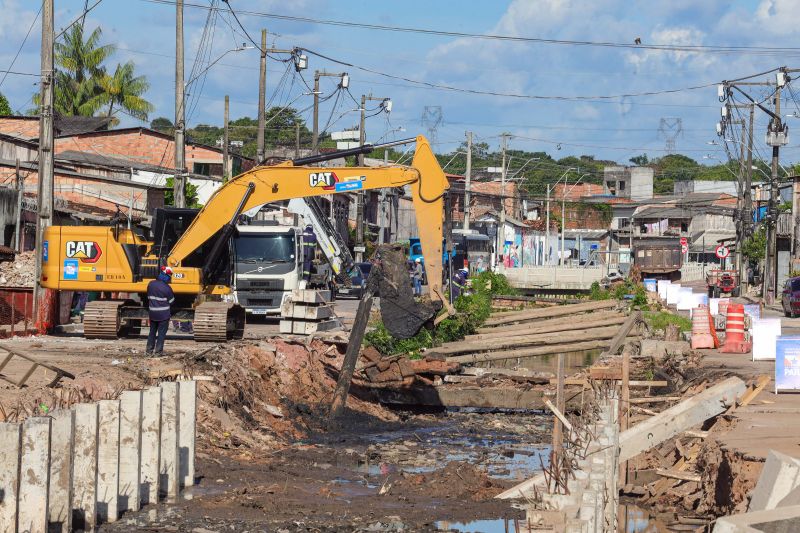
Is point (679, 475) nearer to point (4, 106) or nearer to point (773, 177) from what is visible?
point (773, 177)

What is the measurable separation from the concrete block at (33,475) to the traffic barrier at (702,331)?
794 inches

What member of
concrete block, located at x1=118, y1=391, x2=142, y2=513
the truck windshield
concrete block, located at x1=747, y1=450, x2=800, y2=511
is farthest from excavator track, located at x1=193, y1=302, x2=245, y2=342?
concrete block, located at x1=747, y1=450, x2=800, y2=511

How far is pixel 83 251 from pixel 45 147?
2450mm

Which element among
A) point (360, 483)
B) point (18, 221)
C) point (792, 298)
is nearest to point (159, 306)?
point (360, 483)

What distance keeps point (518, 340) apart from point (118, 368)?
10.8 metres

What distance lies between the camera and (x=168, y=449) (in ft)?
44.2

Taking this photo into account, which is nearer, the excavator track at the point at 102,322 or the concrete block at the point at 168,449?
the concrete block at the point at 168,449

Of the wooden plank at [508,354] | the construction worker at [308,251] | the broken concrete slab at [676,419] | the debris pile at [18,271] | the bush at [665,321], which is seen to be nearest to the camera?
the broken concrete slab at [676,419]

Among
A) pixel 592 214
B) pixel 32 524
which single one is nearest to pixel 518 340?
pixel 32 524

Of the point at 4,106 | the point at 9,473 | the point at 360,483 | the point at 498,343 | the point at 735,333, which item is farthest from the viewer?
the point at 4,106

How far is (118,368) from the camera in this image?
1891 centimetres

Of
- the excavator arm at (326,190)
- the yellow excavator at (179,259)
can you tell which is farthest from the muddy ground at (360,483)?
the yellow excavator at (179,259)

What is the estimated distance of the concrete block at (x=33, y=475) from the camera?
34.6ft

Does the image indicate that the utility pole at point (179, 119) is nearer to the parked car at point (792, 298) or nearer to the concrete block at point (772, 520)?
the parked car at point (792, 298)
